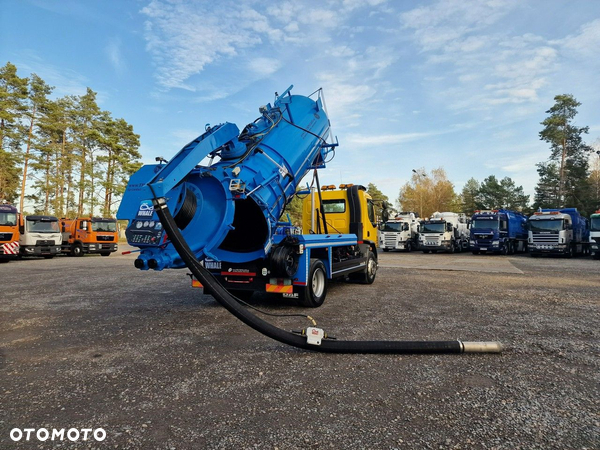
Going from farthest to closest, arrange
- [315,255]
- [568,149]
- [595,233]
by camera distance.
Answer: [568,149], [595,233], [315,255]

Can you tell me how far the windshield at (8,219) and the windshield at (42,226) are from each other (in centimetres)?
160

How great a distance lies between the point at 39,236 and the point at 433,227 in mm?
24587

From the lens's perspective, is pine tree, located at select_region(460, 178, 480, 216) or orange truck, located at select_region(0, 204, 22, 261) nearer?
orange truck, located at select_region(0, 204, 22, 261)

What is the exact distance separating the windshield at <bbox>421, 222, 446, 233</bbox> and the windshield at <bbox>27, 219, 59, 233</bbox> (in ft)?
77.4

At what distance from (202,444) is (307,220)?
24.9 ft

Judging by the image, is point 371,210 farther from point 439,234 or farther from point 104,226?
point 104,226

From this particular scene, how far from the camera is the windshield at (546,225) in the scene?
22034 millimetres

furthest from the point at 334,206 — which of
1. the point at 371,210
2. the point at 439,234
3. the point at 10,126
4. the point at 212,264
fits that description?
the point at 10,126

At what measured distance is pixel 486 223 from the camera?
24859mm

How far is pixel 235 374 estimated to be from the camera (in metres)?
4.02

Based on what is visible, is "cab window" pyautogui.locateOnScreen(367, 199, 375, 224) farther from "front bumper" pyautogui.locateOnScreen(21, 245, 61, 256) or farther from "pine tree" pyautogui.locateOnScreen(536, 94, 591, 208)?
"pine tree" pyautogui.locateOnScreen(536, 94, 591, 208)

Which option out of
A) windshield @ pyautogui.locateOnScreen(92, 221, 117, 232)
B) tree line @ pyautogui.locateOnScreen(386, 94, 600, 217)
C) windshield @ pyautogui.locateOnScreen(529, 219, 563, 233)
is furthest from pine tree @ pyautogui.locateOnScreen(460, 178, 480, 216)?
windshield @ pyautogui.locateOnScreen(92, 221, 117, 232)

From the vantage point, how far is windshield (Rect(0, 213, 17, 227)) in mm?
17391

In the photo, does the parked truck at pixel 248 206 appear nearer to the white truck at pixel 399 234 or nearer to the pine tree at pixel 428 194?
the white truck at pixel 399 234
